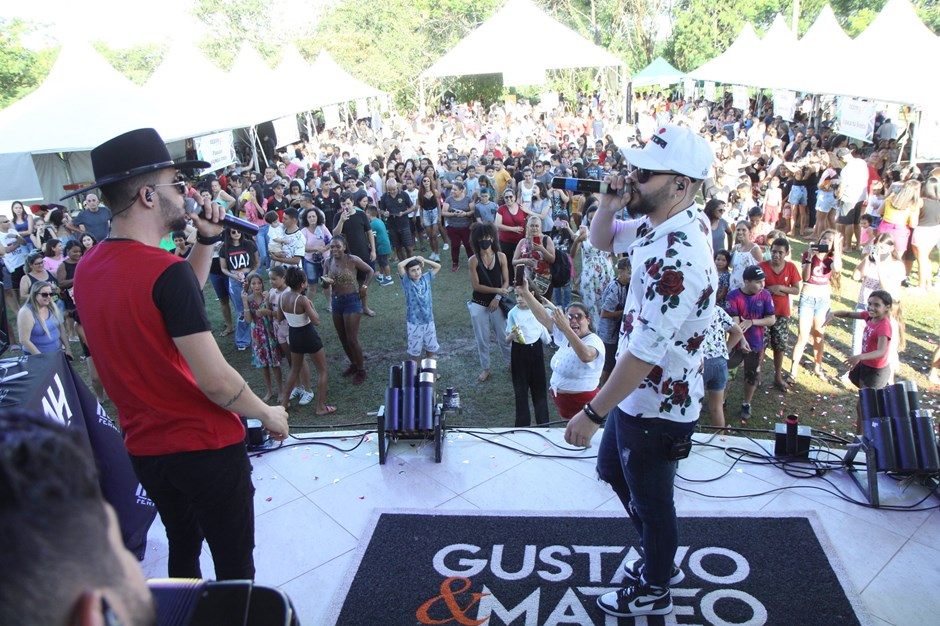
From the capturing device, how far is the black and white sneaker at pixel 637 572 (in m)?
3.17

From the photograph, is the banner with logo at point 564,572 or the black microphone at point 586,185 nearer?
the black microphone at point 586,185

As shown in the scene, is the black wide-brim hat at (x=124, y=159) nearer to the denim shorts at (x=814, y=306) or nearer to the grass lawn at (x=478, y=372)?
the grass lawn at (x=478, y=372)

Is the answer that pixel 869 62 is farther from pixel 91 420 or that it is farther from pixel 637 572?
pixel 91 420

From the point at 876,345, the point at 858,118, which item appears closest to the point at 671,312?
the point at 876,345

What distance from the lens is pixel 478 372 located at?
25.7 ft

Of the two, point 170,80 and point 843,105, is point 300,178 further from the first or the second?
point 843,105

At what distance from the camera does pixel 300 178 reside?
1573 cm

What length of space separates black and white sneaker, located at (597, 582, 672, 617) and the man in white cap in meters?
0.15

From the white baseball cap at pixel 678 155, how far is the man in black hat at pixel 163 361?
1.78 meters

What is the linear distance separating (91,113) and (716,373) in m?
13.4

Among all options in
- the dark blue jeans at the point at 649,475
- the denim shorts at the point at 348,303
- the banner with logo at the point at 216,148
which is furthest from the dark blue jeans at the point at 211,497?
the banner with logo at the point at 216,148

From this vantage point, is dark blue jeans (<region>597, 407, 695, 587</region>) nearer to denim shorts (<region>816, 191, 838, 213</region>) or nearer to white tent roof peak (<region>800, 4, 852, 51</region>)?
denim shorts (<region>816, 191, 838, 213</region>)

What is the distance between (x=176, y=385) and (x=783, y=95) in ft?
70.6

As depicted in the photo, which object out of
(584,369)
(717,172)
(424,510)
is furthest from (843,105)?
(424,510)
